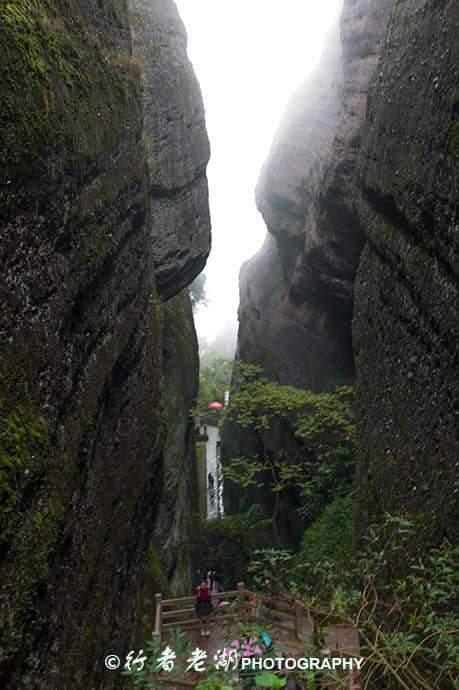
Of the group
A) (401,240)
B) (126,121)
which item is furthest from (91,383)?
(401,240)

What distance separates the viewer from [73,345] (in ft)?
14.3

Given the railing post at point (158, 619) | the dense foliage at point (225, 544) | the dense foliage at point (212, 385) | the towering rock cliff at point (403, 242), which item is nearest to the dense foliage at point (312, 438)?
the dense foliage at point (212, 385)

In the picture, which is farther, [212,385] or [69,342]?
[212,385]

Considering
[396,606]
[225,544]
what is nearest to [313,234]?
[225,544]

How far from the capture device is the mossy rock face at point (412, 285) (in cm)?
521

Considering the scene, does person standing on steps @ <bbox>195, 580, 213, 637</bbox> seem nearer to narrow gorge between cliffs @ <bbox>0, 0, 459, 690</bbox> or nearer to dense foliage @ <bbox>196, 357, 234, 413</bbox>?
narrow gorge between cliffs @ <bbox>0, 0, 459, 690</bbox>

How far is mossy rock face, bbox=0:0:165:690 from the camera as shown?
3260 millimetres

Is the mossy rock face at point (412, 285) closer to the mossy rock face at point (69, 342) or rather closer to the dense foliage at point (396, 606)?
the dense foliage at point (396, 606)

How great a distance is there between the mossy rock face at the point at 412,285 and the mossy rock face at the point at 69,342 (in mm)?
3056

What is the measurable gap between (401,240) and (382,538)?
3.50m

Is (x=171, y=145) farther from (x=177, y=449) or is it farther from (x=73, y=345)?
(x=73, y=345)

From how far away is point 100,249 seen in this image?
5023 millimetres

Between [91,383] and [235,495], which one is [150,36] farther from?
[235,495]

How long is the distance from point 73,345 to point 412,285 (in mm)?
3851
